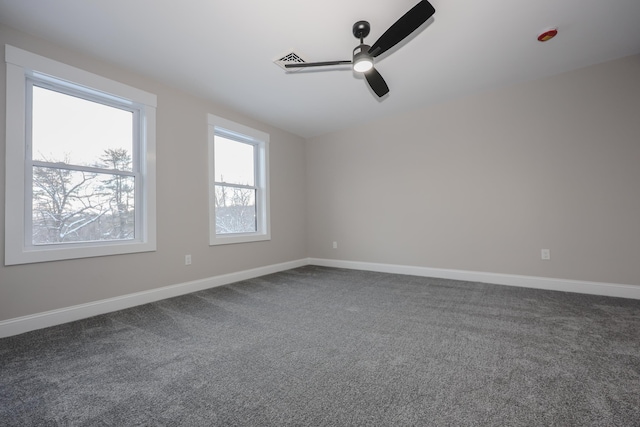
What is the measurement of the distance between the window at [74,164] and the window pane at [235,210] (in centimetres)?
94

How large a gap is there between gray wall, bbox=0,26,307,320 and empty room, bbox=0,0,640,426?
0.07 ft

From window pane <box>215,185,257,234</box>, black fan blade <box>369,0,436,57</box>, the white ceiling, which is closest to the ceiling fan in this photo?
black fan blade <box>369,0,436,57</box>

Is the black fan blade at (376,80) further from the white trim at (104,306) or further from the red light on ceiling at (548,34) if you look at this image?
the white trim at (104,306)

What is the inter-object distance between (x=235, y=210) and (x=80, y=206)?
5.88 feet

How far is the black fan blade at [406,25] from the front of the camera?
167cm

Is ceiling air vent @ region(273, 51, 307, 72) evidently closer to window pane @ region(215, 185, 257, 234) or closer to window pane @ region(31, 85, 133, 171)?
window pane @ region(31, 85, 133, 171)

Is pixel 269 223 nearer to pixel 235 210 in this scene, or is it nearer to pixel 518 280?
→ pixel 235 210

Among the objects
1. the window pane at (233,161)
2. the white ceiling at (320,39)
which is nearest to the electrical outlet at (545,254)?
the white ceiling at (320,39)

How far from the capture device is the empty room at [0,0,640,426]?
1.40m

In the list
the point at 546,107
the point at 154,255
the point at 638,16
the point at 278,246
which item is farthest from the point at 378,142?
the point at 154,255

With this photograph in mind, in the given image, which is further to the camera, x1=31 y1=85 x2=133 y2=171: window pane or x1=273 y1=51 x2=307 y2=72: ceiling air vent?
x1=273 y1=51 x2=307 y2=72: ceiling air vent

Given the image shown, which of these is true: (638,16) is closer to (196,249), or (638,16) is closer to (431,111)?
(431,111)

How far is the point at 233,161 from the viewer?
13.1ft

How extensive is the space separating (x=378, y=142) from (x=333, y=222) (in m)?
1.61
